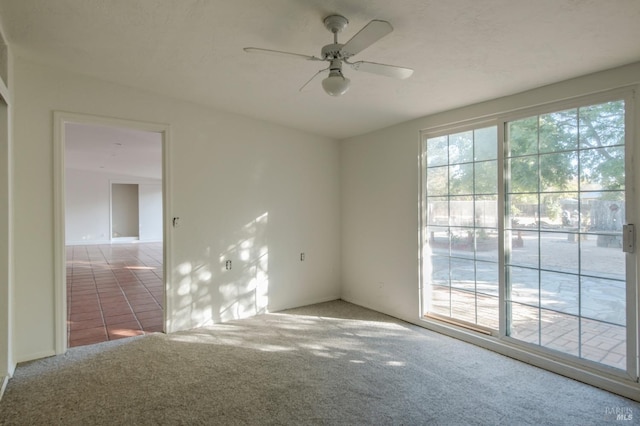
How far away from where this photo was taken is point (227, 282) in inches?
166

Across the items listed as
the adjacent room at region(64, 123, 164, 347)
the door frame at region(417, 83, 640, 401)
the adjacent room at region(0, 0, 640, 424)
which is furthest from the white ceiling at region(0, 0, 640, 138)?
the adjacent room at region(64, 123, 164, 347)

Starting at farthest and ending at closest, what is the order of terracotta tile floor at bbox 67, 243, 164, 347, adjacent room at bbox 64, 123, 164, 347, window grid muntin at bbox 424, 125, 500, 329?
adjacent room at bbox 64, 123, 164, 347, terracotta tile floor at bbox 67, 243, 164, 347, window grid muntin at bbox 424, 125, 500, 329

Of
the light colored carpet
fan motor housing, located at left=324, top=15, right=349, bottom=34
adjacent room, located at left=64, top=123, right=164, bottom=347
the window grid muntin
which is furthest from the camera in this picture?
adjacent room, located at left=64, top=123, right=164, bottom=347

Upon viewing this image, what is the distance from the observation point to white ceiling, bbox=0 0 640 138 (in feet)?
6.73

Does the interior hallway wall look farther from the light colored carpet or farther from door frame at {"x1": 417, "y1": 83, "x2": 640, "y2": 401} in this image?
door frame at {"x1": 417, "y1": 83, "x2": 640, "y2": 401}

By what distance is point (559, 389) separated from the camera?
8.57ft

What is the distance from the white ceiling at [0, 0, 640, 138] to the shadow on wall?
5.86 feet

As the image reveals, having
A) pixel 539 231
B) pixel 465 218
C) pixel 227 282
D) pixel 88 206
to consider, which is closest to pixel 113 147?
pixel 227 282

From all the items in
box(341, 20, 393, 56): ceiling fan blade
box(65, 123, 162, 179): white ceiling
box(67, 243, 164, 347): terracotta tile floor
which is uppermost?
box(65, 123, 162, 179): white ceiling

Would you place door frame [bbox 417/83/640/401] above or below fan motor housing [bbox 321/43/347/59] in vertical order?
below

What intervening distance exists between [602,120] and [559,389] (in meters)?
2.08

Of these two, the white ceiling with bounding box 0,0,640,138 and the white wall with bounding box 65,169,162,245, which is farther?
the white wall with bounding box 65,169,162,245

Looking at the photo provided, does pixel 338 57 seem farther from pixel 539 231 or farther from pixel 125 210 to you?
pixel 125 210

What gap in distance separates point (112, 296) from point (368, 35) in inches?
206
